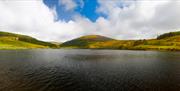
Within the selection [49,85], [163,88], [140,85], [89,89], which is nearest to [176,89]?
[163,88]

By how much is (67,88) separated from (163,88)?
70.9ft

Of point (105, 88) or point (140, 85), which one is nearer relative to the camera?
point (105, 88)

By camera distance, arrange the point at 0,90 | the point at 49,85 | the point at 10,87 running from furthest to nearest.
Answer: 1. the point at 49,85
2. the point at 10,87
3. the point at 0,90

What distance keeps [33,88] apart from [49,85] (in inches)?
155

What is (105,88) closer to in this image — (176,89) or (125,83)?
(125,83)

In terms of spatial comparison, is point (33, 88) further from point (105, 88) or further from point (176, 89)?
point (176, 89)

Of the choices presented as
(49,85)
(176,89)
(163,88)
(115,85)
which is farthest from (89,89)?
(176,89)

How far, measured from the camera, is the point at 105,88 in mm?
33219

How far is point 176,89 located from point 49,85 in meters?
28.6

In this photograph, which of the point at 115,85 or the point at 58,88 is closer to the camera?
the point at 58,88

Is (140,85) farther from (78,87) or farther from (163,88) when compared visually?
(78,87)

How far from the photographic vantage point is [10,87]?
32.6m

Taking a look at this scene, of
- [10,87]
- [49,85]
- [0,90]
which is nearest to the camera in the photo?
[0,90]

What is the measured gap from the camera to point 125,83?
3750cm
